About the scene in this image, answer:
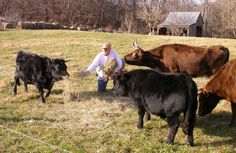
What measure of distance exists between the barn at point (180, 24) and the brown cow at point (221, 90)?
42.8m

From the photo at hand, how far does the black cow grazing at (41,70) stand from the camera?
9.61 m

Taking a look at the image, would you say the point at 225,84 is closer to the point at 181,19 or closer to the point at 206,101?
the point at 206,101

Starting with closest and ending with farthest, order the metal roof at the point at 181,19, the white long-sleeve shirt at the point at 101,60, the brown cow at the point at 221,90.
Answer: the brown cow at the point at 221,90
the white long-sleeve shirt at the point at 101,60
the metal roof at the point at 181,19

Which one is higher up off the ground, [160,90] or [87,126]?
[160,90]

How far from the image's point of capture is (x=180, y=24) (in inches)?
2100

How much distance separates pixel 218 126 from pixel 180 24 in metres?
46.3

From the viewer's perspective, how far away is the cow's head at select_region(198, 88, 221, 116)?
26.3 ft

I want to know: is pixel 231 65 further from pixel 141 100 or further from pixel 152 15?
pixel 152 15

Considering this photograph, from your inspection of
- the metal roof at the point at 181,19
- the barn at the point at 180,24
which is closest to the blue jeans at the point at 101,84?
the barn at the point at 180,24

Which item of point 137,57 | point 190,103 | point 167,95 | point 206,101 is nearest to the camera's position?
point 190,103

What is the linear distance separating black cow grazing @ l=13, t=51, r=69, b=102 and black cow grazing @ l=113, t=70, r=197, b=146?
2.42 m

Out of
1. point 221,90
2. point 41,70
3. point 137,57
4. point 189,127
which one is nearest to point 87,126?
point 189,127

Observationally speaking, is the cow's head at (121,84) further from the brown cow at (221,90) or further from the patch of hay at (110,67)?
the patch of hay at (110,67)

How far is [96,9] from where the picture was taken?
196 feet
